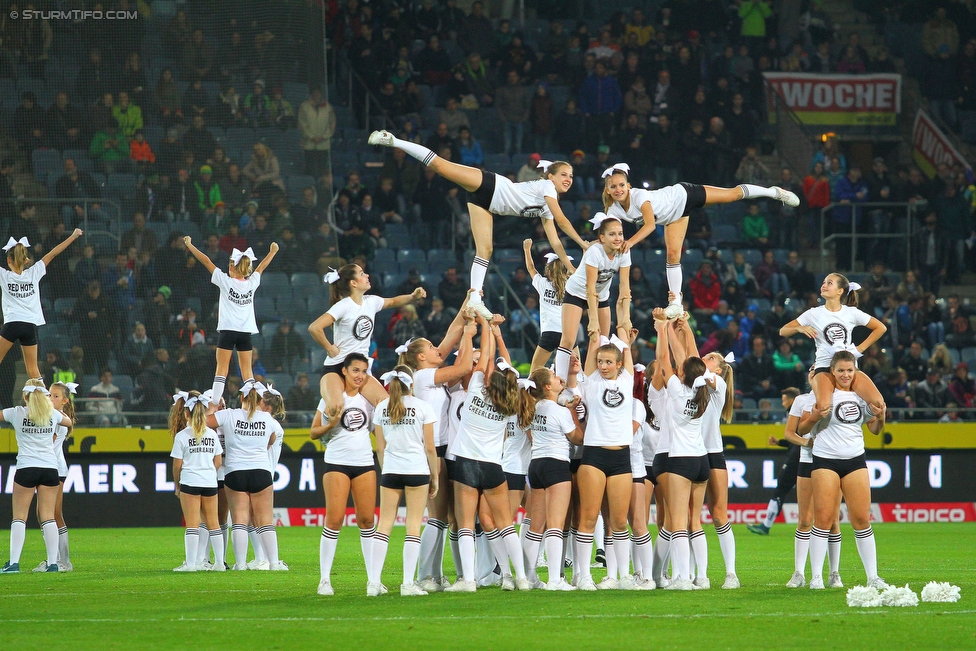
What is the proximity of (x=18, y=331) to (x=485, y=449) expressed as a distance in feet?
24.1

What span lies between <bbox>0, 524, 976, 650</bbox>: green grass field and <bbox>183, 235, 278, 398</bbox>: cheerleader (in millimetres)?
3395

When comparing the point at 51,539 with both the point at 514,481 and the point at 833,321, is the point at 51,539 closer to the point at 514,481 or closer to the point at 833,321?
the point at 514,481

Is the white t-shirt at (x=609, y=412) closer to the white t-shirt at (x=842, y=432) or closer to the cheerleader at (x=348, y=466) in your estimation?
the white t-shirt at (x=842, y=432)

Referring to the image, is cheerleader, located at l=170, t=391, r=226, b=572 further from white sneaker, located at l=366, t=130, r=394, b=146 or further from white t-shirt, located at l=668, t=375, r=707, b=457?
white t-shirt, located at l=668, t=375, r=707, b=457

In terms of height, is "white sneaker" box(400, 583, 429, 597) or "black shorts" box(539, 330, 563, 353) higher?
"black shorts" box(539, 330, 563, 353)

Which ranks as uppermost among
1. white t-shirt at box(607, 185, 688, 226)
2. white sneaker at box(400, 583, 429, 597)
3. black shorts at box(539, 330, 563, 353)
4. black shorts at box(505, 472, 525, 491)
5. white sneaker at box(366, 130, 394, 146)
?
white sneaker at box(366, 130, 394, 146)

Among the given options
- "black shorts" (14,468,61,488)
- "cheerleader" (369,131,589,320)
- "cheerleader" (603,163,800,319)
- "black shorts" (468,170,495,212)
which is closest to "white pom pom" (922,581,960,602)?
"cheerleader" (603,163,800,319)

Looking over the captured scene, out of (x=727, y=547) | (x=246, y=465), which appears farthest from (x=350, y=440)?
(x=246, y=465)

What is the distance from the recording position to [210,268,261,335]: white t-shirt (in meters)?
15.6

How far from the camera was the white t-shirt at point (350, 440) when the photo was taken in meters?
9.99

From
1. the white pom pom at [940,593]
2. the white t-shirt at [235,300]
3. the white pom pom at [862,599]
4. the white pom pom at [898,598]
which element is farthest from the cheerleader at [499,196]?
the white t-shirt at [235,300]

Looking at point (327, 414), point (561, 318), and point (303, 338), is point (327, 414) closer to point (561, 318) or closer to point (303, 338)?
point (561, 318)

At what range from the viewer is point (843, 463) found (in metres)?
10.0

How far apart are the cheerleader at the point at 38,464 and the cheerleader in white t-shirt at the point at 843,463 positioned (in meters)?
7.42
